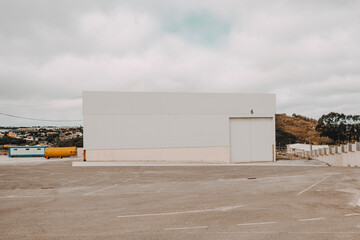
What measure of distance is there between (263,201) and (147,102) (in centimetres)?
2947

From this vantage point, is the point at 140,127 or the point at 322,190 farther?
the point at 140,127

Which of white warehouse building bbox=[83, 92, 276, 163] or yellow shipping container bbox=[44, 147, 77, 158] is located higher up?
white warehouse building bbox=[83, 92, 276, 163]

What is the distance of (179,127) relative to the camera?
4269 cm

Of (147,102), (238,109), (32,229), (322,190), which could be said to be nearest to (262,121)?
Result: (238,109)

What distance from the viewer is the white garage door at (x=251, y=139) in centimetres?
4478

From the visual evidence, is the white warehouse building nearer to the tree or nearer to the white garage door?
the white garage door

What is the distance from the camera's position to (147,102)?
41844 mm

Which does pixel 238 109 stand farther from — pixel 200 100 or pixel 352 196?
pixel 352 196

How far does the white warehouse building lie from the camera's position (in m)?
40.5

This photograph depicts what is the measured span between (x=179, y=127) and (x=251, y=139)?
11.2 meters

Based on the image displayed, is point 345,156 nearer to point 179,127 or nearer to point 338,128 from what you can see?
point 179,127

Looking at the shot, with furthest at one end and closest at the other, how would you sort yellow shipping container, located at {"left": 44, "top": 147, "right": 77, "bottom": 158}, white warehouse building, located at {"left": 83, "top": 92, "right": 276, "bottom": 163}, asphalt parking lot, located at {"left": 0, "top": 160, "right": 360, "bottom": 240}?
yellow shipping container, located at {"left": 44, "top": 147, "right": 77, "bottom": 158} → white warehouse building, located at {"left": 83, "top": 92, "right": 276, "bottom": 163} → asphalt parking lot, located at {"left": 0, "top": 160, "right": 360, "bottom": 240}

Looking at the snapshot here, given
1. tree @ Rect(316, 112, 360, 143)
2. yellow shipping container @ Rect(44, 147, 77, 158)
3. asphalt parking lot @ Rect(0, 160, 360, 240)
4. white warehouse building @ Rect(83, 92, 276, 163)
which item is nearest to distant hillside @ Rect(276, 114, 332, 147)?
tree @ Rect(316, 112, 360, 143)

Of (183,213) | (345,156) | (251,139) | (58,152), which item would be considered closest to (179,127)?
(251,139)
